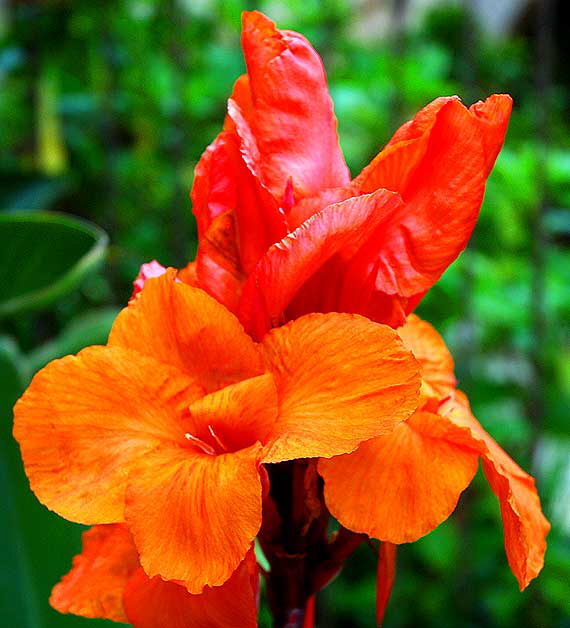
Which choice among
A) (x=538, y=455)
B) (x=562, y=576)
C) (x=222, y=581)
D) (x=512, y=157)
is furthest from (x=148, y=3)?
(x=222, y=581)

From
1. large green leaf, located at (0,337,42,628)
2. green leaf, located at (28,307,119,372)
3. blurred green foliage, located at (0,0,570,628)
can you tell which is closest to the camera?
large green leaf, located at (0,337,42,628)

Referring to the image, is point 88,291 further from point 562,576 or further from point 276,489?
point 276,489

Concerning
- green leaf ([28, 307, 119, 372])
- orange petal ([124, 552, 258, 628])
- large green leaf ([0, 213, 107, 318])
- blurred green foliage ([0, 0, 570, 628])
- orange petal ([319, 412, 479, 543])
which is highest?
orange petal ([319, 412, 479, 543])

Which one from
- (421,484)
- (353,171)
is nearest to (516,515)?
(421,484)

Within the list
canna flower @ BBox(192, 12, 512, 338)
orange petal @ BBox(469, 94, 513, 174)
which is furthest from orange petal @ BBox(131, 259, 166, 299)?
orange petal @ BBox(469, 94, 513, 174)

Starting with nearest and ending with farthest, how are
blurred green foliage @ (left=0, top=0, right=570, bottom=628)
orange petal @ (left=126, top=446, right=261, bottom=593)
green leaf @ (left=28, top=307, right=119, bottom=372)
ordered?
orange petal @ (left=126, top=446, right=261, bottom=593) → green leaf @ (left=28, top=307, right=119, bottom=372) → blurred green foliage @ (left=0, top=0, right=570, bottom=628)

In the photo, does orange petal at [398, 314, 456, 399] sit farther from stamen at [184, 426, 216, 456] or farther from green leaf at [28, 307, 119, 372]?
green leaf at [28, 307, 119, 372]

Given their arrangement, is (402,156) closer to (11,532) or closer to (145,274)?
(145,274)
